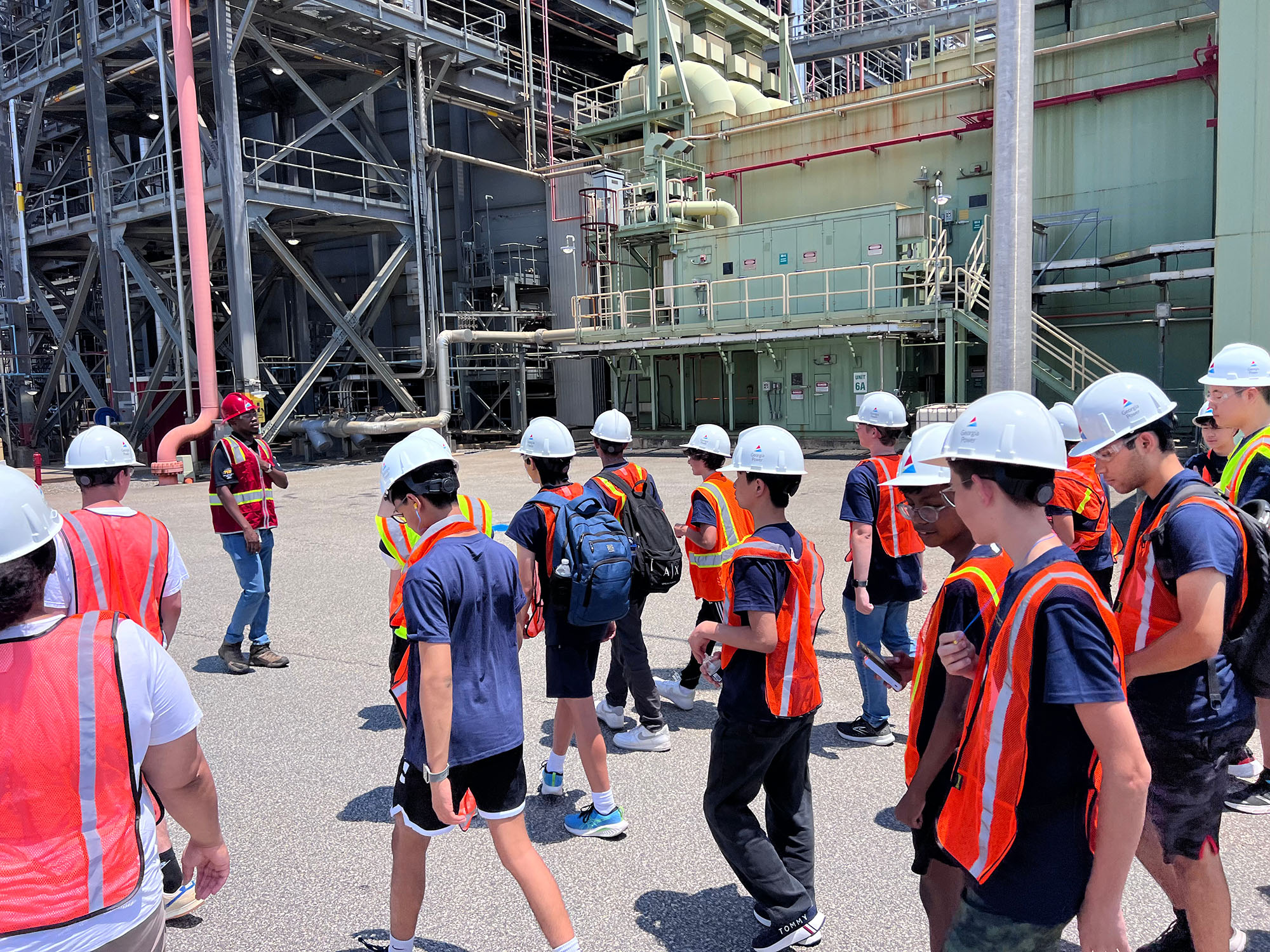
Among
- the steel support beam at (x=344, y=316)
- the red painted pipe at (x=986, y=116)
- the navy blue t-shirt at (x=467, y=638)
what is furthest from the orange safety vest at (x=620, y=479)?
the red painted pipe at (x=986, y=116)

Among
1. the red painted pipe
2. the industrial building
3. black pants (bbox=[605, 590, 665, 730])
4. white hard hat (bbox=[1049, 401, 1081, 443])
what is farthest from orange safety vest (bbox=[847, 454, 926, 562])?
the red painted pipe

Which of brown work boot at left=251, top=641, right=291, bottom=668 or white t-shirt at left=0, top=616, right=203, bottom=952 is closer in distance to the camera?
white t-shirt at left=0, top=616, right=203, bottom=952

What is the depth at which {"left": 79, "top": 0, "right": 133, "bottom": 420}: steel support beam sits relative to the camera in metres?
21.8

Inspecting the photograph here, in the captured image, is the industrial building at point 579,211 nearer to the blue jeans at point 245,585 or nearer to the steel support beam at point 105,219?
the steel support beam at point 105,219

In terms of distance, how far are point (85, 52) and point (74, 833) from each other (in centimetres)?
2612

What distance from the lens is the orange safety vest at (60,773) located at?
1707 mm

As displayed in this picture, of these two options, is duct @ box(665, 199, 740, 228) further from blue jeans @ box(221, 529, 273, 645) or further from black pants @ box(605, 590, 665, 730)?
black pants @ box(605, 590, 665, 730)

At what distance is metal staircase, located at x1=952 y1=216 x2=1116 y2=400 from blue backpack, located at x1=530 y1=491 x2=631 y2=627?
14940mm

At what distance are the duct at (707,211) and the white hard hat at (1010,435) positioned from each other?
2182 centimetres

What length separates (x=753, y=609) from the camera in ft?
9.54

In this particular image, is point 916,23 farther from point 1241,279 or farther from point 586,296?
point 1241,279

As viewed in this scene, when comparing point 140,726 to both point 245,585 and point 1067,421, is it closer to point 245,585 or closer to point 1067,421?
point 1067,421

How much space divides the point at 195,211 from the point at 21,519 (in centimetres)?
1994

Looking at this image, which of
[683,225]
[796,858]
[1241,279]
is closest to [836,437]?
[683,225]
